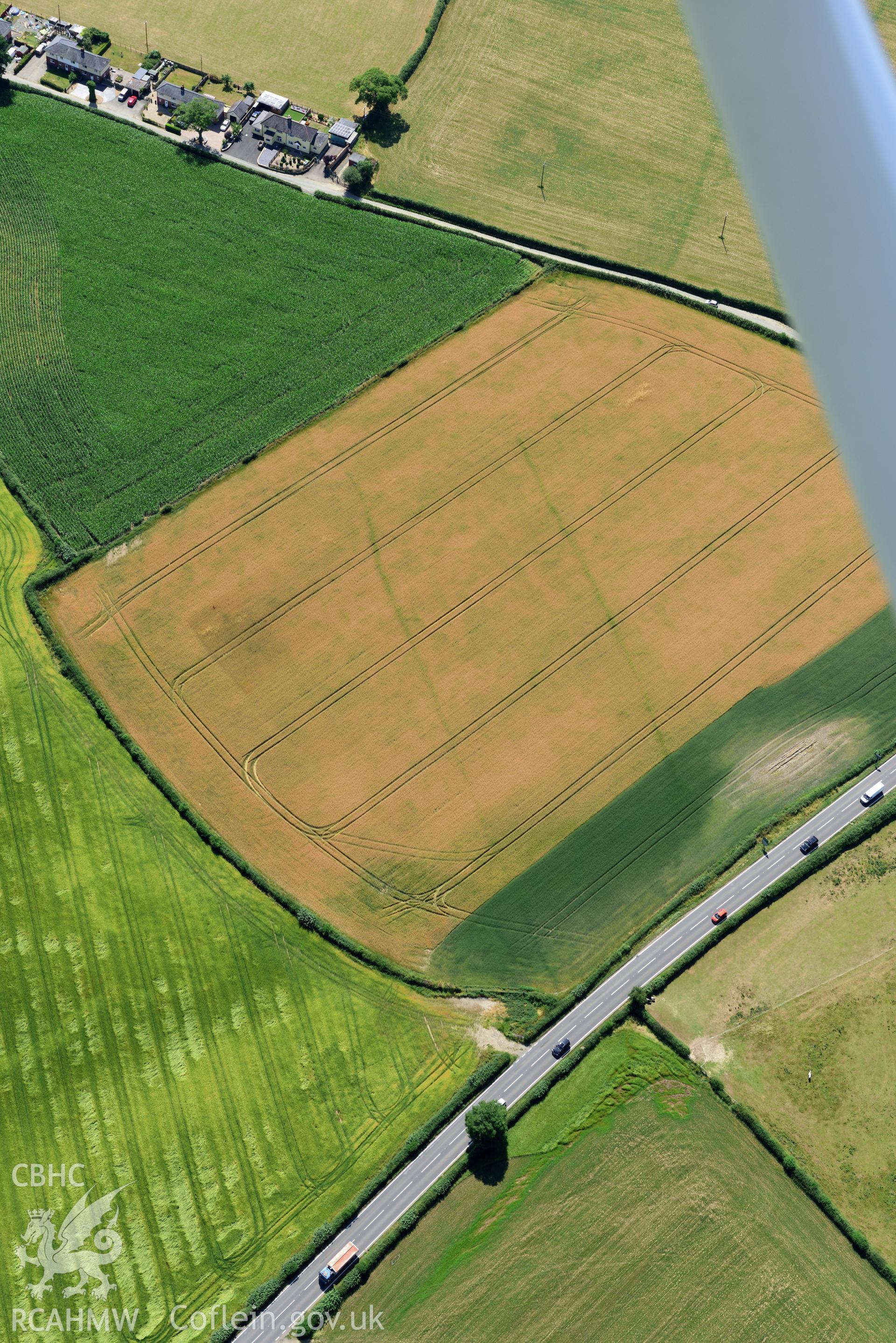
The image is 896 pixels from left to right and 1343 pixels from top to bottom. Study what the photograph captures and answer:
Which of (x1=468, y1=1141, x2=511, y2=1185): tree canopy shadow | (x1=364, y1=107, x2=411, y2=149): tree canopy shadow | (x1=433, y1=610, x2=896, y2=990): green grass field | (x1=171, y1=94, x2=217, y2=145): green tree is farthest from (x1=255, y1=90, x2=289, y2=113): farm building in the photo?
(x1=468, y1=1141, x2=511, y2=1185): tree canopy shadow

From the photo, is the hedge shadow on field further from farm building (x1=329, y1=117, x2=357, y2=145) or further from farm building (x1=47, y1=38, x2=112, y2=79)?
farm building (x1=47, y1=38, x2=112, y2=79)

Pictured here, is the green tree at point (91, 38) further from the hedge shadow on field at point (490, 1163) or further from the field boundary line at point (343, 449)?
the hedge shadow on field at point (490, 1163)

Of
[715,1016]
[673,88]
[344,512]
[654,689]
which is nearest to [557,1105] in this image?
[715,1016]

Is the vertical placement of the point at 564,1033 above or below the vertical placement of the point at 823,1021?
above

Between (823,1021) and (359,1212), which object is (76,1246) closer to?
(359,1212)

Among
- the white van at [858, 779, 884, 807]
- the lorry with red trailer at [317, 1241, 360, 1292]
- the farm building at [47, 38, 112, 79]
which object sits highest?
the farm building at [47, 38, 112, 79]

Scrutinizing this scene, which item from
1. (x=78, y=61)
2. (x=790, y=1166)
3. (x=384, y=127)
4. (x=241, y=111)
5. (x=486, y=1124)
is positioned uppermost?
(x=78, y=61)

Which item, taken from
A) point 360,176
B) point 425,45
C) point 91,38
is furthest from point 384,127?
point 91,38
